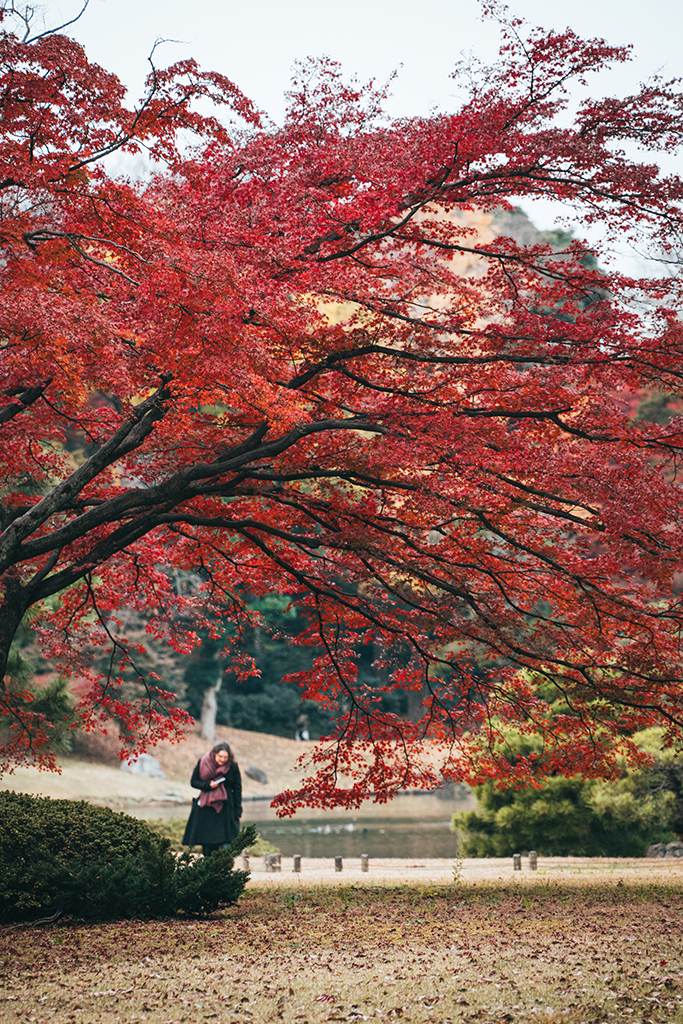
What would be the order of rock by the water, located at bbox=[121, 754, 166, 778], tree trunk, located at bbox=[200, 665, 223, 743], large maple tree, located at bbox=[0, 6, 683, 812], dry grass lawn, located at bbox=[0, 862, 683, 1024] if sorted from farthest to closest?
tree trunk, located at bbox=[200, 665, 223, 743] → rock by the water, located at bbox=[121, 754, 166, 778] → large maple tree, located at bbox=[0, 6, 683, 812] → dry grass lawn, located at bbox=[0, 862, 683, 1024]

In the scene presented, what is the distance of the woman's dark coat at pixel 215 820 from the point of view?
29.1 ft

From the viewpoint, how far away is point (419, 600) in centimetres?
788

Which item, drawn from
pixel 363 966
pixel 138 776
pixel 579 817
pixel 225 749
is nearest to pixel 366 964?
pixel 363 966

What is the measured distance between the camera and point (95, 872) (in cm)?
670

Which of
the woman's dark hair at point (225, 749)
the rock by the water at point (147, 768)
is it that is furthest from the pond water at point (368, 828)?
the woman's dark hair at point (225, 749)

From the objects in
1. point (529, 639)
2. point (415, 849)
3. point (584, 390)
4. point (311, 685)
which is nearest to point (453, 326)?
point (584, 390)

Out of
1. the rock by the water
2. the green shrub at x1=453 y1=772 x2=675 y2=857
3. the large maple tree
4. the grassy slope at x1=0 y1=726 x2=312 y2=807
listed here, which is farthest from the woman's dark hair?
the rock by the water

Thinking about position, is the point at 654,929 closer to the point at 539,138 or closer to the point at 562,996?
the point at 562,996

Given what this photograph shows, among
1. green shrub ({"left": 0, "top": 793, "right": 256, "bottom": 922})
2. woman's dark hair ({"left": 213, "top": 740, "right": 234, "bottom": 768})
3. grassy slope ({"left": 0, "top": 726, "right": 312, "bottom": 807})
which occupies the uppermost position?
grassy slope ({"left": 0, "top": 726, "right": 312, "bottom": 807})

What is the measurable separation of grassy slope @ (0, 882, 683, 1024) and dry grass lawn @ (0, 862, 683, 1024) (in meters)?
0.01

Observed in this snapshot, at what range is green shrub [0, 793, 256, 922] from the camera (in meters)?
6.70

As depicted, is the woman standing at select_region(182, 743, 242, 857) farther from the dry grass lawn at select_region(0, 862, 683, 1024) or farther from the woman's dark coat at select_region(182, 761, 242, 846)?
the dry grass lawn at select_region(0, 862, 683, 1024)

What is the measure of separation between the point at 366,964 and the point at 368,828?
56.4ft

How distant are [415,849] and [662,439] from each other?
495 inches
